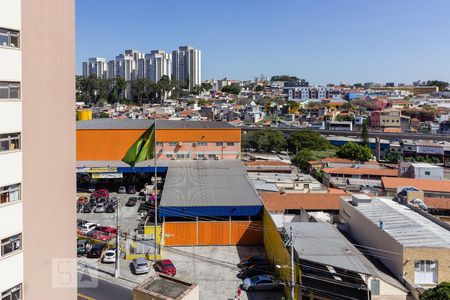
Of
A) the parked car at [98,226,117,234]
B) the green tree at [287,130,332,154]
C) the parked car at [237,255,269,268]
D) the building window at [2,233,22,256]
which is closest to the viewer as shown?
the building window at [2,233,22,256]

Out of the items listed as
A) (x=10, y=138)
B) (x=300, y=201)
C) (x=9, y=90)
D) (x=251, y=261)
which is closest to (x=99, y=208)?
(x=251, y=261)

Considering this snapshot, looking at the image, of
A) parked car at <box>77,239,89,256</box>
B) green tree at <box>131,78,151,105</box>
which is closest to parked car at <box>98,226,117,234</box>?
parked car at <box>77,239,89,256</box>

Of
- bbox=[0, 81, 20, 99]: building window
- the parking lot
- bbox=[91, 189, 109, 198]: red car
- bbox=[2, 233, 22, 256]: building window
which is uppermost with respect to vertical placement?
bbox=[0, 81, 20, 99]: building window

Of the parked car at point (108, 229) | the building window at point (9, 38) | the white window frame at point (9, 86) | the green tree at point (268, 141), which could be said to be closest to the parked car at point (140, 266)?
the parked car at point (108, 229)

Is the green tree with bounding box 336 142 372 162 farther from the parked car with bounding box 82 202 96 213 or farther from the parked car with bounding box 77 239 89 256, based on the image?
the parked car with bounding box 77 239 89 256

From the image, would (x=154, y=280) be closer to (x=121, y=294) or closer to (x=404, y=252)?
(x=121, y=294)

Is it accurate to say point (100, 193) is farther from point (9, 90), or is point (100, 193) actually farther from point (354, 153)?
point (354, 153)
